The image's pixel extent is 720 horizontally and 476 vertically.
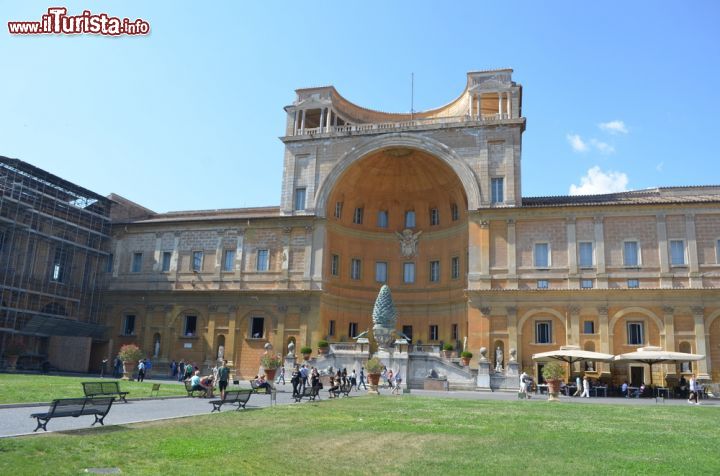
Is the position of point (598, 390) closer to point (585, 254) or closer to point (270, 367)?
point (585, 254)

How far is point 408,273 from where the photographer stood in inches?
1852

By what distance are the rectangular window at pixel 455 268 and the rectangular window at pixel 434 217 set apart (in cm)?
352

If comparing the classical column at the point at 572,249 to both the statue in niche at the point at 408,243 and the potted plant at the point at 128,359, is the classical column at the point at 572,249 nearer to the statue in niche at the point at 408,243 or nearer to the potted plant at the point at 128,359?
the statue in niche at the point at 408,243

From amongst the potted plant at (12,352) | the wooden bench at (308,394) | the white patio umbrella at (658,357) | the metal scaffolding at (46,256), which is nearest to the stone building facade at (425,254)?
the metal scaffolding at (46,256)

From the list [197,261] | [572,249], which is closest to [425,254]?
[572,249]

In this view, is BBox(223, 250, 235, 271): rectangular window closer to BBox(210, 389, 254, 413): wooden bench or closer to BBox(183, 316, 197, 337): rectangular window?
BBox(183, 316, 197, 337): rectangular window

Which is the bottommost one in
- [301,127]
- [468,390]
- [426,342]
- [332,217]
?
[468,390]

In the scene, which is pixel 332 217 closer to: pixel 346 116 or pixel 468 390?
pixel 346 116

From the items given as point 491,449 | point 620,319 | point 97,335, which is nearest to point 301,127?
point 97,335

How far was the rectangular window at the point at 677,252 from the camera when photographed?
36.7m

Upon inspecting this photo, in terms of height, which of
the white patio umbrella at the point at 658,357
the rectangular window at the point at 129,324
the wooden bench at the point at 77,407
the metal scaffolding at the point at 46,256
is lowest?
the wooden bench at the point at 77,407

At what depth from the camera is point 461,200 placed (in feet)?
144

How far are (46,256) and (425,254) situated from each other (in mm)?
27063

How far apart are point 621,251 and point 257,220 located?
24.7 metres
